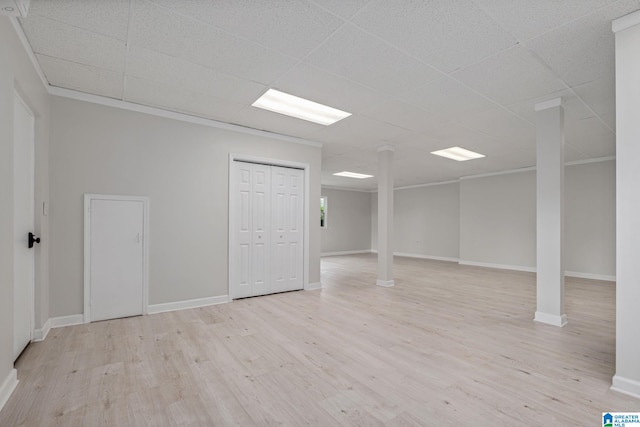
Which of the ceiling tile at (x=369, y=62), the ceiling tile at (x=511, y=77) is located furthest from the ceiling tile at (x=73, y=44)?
the ceiling tile at (x=511, y=77)

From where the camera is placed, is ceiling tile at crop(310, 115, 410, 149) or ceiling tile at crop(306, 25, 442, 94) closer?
ceiling tile at crop(306, 25, 442, 94)

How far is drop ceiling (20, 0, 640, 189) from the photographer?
2146 millimetres

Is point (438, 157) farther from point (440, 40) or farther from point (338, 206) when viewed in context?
point (338, 206)

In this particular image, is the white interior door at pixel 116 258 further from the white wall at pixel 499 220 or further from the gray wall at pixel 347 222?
the white wall at pixel 499 220

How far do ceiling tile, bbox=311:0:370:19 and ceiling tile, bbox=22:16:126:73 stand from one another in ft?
5.90

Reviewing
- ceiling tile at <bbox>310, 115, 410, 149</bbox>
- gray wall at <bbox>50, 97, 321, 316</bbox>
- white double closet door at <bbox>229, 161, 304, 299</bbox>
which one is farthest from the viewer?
white double closet door at <bbox>229, 161, 304, 299</bbox>

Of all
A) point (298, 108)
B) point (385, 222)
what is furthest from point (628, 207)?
point (385, 222)

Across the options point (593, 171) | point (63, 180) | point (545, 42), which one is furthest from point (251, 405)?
point (593, 171)

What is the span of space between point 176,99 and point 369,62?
96.5 inches

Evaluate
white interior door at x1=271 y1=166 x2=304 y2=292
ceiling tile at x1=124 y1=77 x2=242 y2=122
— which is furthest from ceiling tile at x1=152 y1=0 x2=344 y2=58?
white interior door at x1=271 y1=166 x2=304 y2=292

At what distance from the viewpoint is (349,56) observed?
2.72 meters

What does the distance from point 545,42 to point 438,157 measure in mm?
4338

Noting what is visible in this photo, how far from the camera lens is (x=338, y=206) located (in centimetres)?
1196

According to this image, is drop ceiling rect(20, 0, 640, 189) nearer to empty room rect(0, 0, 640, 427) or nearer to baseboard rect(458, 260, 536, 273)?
empty room rect(0, 0, 640, 427)
